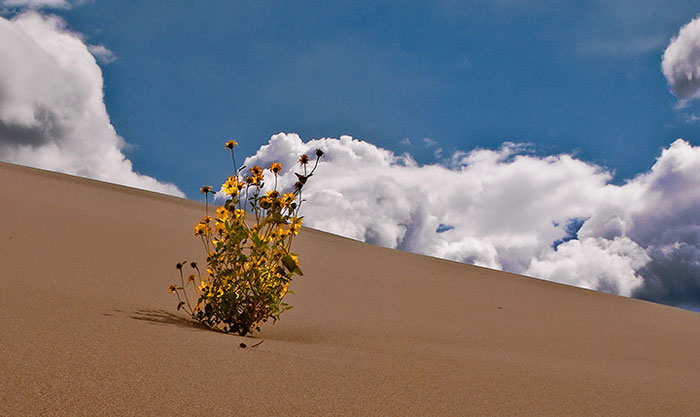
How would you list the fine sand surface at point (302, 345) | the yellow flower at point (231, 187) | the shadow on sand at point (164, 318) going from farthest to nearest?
1. the yellow flower at point (231, 187)
2. the shadow on sand at point (164, 318)
3. the fine sand surface at point (302, 345)

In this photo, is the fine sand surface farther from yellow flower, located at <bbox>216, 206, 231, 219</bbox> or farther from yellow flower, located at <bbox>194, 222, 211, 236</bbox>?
yellow flower, located at <bbox>216, 206, 231, 219</bbox>

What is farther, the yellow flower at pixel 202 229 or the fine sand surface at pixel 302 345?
the yellow flower at pixel 202 229

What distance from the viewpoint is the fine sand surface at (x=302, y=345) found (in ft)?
5.43

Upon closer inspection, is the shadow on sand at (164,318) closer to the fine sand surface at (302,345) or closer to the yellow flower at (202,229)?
the fine sand surface at (302,345)

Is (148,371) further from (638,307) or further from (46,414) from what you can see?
(638,307)

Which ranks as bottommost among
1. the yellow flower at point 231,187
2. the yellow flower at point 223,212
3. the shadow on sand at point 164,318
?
the shadow on sand at point 164,318

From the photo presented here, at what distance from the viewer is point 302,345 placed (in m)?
2.63

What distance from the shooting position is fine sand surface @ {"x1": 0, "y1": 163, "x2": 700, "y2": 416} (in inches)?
65.2

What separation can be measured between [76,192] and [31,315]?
5759 millimetres

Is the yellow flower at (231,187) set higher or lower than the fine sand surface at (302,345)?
higher

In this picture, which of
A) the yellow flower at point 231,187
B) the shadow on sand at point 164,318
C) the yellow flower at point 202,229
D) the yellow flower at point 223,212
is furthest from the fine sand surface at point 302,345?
the yellow flower at point 231,187

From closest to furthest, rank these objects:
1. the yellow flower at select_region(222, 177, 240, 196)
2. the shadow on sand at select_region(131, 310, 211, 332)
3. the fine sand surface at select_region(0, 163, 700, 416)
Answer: the fine sand surface at select_region(0, 163, 700, 416) < the shadow on sand at select_region(131, 310, 211, 332) < the yellow flower at select_region(222, 177, 240, 196)

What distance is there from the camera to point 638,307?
25.2 ft

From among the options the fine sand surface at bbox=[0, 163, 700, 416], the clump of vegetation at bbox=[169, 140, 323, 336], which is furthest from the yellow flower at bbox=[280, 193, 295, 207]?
the fine sand surface at bbox=[0, 163, 700, 416]
